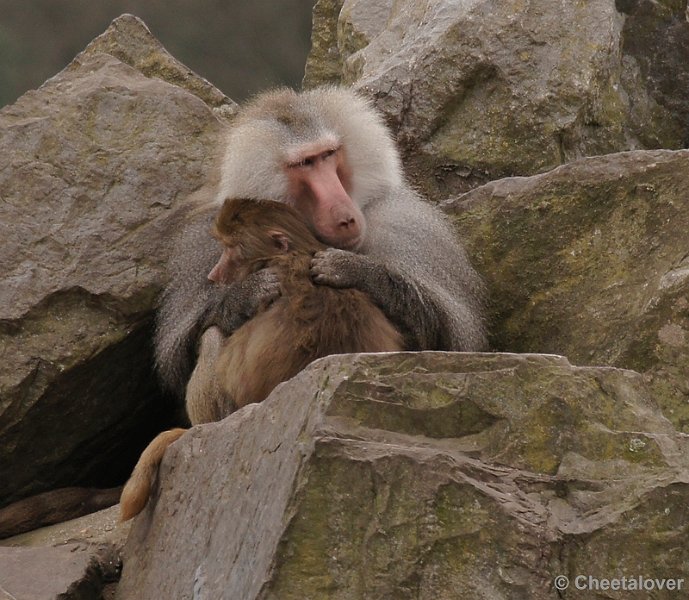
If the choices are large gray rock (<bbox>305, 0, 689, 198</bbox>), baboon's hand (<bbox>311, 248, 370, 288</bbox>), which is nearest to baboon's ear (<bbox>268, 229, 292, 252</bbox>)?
baboon's hand (<bbox>311, 248, 370, 288</bbox>)

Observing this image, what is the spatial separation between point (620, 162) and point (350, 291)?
3.86 ft

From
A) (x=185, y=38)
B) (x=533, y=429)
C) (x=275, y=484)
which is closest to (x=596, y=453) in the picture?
(x=533, y=429)

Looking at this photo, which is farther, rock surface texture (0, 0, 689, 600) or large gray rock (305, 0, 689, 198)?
large gray rock (305, 0, 689, 198)

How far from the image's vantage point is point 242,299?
14.3ft

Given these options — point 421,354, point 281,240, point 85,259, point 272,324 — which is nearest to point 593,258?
point 281,240

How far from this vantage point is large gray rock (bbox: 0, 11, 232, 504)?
4.88 meters

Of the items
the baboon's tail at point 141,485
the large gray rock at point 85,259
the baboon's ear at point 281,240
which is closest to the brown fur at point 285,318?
the baboon's ear at point 281,240

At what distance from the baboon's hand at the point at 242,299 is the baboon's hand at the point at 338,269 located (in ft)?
0.46

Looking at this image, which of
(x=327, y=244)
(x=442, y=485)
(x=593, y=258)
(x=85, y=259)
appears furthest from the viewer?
(x=85, y=259)

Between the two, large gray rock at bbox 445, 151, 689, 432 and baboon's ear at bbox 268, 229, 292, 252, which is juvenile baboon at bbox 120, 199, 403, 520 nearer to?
baboon's ear at bbox 268, 229, 292, 252

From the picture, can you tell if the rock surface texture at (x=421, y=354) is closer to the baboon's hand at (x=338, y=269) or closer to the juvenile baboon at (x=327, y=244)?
the juvenile baboon at (x=327, y=244)

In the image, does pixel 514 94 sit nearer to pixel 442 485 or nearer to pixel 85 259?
pixel 85 259

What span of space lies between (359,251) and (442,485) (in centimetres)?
163

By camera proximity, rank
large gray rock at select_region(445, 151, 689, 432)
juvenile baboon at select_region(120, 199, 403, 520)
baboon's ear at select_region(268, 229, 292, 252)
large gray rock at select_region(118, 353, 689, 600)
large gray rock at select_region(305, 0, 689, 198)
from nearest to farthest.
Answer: large gray rock at select_region(118, 353, 689, 600)
juvenile baboon at select_region(120, 199, 403, 520)
large gray rock at select_region(445, 151, 689, 432)
baboon's ear at select_region(268, 229, 292, 252)
large gray rock at select_region(305, 0, 689, 198)
